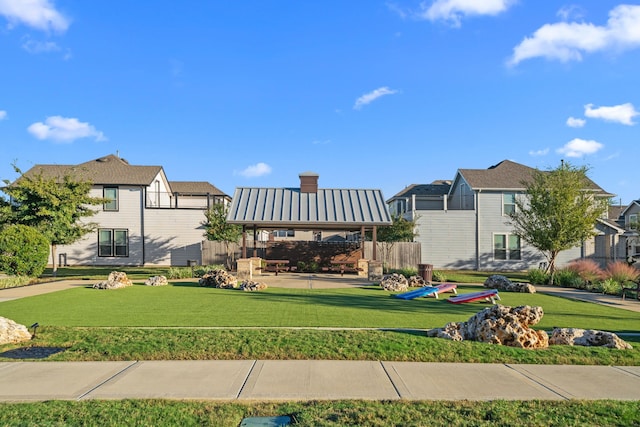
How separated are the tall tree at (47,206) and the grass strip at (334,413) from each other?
18.5m

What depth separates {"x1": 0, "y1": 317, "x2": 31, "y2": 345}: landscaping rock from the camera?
7.79 m

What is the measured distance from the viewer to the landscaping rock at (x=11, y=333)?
779 centimetres

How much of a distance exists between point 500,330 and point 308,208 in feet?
50.3

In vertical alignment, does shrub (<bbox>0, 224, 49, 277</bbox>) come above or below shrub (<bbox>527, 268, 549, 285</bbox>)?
above

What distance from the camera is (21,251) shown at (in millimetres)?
18281

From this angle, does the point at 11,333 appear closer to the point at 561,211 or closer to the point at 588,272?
the point at 561,211

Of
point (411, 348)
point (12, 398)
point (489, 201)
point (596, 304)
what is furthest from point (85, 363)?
point (489, 201)

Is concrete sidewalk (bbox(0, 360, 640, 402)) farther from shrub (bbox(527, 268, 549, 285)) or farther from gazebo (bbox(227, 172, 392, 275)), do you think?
shrub (bbox(527, 268, 549, 285))

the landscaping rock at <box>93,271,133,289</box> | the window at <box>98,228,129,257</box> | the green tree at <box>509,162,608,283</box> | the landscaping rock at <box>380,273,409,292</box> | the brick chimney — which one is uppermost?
the brick chimney

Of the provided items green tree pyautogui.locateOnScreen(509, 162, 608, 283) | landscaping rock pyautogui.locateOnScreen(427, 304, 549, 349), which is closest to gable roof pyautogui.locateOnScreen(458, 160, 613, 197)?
green tree pyautogui.locateOnScreen(509, 162, 608, 283)

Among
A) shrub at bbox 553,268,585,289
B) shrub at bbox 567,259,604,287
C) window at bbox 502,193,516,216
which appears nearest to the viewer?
shrub at bbox 553,268,585,289

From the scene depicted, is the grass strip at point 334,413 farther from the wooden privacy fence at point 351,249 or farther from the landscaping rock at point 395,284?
the wooden privacy fence at point 351,249

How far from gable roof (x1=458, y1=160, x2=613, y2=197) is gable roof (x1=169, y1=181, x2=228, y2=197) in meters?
22.8

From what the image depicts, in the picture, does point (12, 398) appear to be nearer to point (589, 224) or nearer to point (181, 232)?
point (589, 224)
